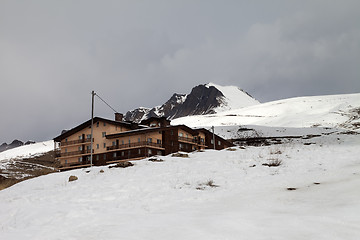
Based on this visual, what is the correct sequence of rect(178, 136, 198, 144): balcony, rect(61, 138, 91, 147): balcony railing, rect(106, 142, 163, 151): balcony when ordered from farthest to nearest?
rect(61, 138, 91, 147): balcony railing
rect(178, 136, 198, 144): balcony
rect(106, 142, 163, 151): balcony

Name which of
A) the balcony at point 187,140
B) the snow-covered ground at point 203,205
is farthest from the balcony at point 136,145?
the snow-covered ground at point 203,205

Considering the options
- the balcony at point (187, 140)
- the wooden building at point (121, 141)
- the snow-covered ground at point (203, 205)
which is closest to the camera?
the snow-covered ground at point (203, 205)

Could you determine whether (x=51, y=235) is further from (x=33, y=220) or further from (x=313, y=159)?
(x=313, y=159)

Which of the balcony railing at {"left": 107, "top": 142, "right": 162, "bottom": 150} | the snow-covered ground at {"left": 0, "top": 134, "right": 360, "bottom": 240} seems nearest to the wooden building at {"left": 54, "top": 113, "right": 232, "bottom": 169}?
the balcony railing at {"left": 107, "top": 142, "right": 162, "bottom": 150}

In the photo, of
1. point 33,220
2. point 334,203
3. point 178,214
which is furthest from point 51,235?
point 334,203

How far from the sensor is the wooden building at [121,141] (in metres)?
52.8

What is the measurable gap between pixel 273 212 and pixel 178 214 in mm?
2772

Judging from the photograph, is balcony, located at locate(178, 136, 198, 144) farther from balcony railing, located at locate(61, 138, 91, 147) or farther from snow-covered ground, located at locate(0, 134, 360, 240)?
snow-covered ground, located at locate(0, 134, 360, 240)

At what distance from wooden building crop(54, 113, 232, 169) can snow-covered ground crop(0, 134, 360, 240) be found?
116 feet

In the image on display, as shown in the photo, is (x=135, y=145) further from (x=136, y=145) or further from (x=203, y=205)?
(x=203, y=205)

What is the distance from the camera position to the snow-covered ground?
254 inches

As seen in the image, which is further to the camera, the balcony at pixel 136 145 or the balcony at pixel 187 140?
the balcony at pixel 187 140

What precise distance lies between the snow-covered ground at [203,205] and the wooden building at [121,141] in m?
35.4

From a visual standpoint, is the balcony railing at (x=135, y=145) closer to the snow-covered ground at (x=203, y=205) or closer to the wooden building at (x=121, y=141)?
the wooden building at (x=121, y=141)
